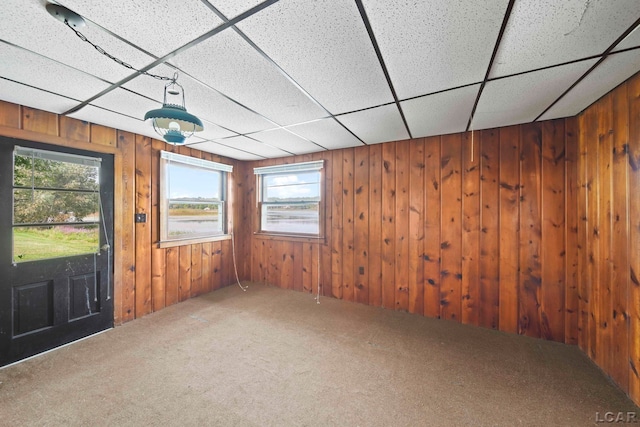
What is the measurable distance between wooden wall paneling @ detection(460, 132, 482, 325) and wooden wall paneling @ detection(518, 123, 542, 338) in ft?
1.32

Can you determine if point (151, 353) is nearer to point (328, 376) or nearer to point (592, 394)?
point (328, 376)

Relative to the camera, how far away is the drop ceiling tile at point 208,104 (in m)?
1.75

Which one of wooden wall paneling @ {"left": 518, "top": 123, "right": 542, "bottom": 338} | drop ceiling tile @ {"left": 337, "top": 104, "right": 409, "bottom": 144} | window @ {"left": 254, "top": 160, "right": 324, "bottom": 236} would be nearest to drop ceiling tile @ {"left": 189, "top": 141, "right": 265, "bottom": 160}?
window @ {"left": 254, "top": 160, "right": 324, "bottom": 236}

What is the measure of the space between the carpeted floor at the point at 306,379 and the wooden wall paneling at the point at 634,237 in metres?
0.24

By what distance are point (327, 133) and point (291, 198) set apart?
4.97ft

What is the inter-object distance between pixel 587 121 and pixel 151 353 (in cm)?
459

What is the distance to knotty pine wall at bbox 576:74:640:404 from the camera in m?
1.69

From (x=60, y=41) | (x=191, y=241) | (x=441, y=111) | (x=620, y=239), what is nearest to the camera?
(x=60, y=41)

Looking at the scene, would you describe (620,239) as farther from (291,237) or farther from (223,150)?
(223,150)

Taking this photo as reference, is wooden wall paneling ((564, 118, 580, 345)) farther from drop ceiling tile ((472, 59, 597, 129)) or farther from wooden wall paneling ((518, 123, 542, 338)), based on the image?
drop ceiling tile ((472, 59, 597, 129))

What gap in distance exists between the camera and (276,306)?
3359 millimetres

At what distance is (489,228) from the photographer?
9.04ft

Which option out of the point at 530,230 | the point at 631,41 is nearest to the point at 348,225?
the point at 530,230

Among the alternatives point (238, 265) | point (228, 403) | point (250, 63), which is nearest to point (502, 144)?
point (250, 63)
